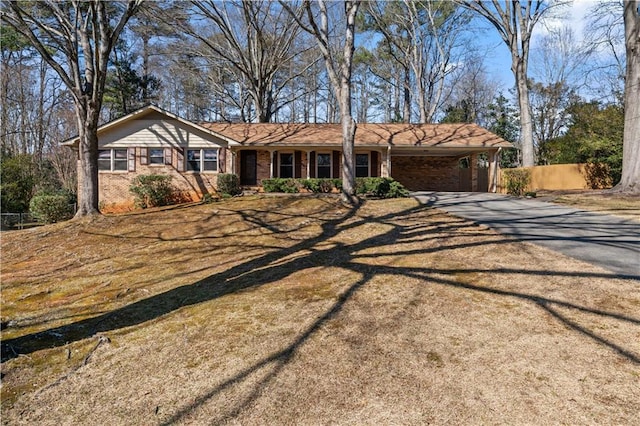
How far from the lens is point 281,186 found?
15.7 metres

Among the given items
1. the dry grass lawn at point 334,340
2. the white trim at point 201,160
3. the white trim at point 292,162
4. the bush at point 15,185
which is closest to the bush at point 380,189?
the white trim at point 292,162

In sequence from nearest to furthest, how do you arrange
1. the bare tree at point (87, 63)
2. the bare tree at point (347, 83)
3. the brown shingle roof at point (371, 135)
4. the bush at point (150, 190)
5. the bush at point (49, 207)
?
the bare tree at point (87, 63)
the bare tree at point (347, 83)
the bush at point (49, 207)
the bush at point (150, 190)
the brown shingle roof at point (371, 135)

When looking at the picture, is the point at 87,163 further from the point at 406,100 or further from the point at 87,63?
the point at 406,100

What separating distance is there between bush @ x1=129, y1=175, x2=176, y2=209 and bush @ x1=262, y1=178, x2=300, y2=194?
14.9ft

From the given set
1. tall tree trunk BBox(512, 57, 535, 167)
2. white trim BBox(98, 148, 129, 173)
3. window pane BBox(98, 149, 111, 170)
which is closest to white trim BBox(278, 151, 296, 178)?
white trim BBox(98, 148, 129, 173)

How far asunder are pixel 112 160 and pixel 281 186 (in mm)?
8263

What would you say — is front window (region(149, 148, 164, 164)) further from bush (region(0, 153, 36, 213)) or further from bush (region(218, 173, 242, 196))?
bush (region(0, 153, 36, 213))

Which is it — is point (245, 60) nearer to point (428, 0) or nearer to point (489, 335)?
point (428, 0)

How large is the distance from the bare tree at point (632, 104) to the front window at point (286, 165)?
14079 mm

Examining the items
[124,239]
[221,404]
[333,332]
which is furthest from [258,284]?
[124,239]

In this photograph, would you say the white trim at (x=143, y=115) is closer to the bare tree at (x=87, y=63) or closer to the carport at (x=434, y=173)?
the bare tree at (x=87, y=63)

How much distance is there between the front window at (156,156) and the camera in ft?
53.7

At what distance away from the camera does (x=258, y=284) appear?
195 inches

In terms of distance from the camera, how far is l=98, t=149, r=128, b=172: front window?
53.1 feet
